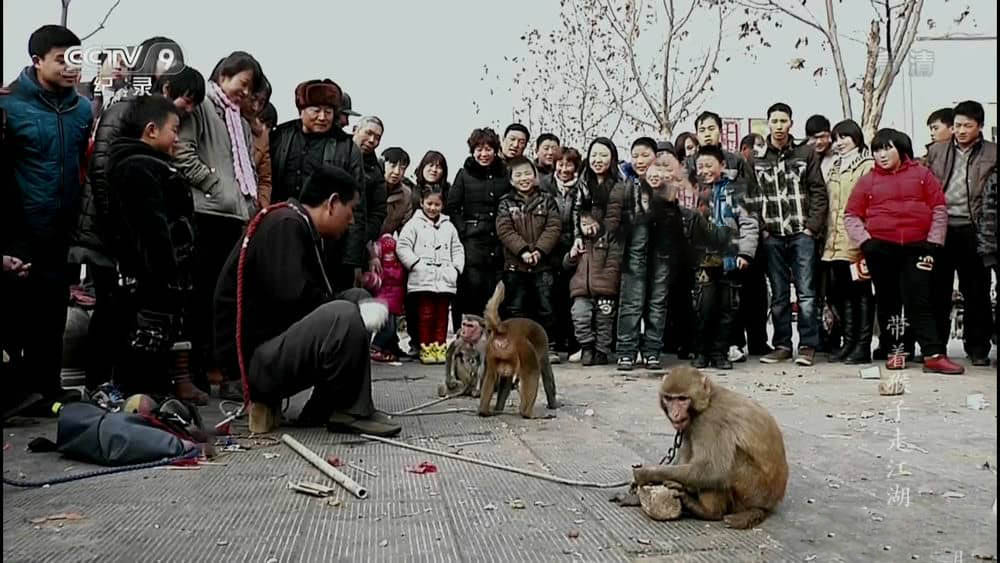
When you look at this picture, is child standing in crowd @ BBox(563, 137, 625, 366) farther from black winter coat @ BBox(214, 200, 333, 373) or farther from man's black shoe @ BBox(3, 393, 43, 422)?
man's black shoe @ BBox(3, 393, 43, 422)

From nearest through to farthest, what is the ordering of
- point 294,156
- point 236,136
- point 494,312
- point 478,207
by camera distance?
point 494,312, point 236,136, point 294,156, point 478,207

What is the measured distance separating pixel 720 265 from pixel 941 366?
6.47ft

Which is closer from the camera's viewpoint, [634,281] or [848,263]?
[634,281]

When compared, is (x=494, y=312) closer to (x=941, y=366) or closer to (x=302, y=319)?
(x=302, y=319)

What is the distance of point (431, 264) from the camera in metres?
9.28

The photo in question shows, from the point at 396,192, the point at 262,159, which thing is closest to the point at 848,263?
the point at 396,192

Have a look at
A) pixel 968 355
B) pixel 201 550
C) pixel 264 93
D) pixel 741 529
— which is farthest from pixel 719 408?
pixel 968 355

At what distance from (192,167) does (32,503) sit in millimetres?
2928

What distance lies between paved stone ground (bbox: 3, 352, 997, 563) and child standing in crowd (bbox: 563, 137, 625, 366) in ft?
10.1

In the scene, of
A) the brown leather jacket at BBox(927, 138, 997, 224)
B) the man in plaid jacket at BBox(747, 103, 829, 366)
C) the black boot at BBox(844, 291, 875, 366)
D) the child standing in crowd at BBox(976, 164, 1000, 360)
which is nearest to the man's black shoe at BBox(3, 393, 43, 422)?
the man in plaid jacket at BBox(747, 103, 829, 366)

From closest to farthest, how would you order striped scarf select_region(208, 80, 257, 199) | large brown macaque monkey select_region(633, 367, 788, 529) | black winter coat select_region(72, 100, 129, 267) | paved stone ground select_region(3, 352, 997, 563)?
paved stone ground select_region(3, 352, 997, 563), large brown macaque monkey select_region(633, 367, 788, 529), black winter coat select_region(72, 100, 129, 267), striped scarf select_region(208, 80, 257, 199)

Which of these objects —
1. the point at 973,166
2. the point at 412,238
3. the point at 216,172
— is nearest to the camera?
the point at 216,172

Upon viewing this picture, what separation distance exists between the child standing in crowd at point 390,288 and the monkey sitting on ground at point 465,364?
2.38 meters

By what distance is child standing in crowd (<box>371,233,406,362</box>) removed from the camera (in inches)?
369
